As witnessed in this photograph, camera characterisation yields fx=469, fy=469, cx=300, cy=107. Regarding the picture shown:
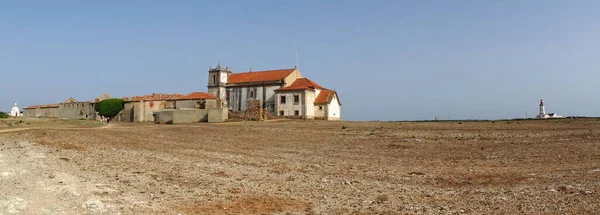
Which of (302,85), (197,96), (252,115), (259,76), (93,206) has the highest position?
(259,76)

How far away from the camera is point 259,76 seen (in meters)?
56.5

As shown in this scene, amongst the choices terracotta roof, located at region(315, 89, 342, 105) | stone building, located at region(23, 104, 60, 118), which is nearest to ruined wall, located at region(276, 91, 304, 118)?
terracotta roof, located at region(315, 89, 342, 105)

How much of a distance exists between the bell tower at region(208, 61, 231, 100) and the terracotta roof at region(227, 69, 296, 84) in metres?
0.86

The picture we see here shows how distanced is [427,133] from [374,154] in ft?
26.2

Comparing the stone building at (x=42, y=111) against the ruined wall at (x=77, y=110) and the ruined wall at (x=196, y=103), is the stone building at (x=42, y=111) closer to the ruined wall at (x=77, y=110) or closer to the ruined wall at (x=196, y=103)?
the ruined wall at (x=77, y=110)

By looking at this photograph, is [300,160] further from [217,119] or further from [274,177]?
[217,119]

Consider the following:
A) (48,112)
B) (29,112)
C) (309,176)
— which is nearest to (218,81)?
(48,112)

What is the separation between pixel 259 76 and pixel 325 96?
33.4ft

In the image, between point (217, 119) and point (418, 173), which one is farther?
point (217, 119)

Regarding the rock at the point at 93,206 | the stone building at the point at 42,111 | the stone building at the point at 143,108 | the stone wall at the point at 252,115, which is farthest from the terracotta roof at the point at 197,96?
the rock at the point at 93,206

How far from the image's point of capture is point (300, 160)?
15.5 metres

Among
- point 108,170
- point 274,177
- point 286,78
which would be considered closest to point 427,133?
point 274,177

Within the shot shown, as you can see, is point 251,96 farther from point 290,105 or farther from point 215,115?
point 215,115

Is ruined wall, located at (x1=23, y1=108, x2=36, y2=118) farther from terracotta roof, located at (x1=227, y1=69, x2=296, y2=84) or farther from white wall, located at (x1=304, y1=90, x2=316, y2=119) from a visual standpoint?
white wall, located at (x1=304, y1=90, x2=316, y2=119)
